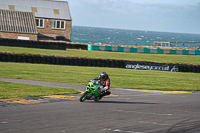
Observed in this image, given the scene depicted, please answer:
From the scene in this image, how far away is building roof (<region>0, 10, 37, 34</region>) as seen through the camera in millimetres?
59156

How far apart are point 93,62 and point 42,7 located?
42351 millimetres

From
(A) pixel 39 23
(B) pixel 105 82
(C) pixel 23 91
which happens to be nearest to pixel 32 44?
(A) pixel 39 23

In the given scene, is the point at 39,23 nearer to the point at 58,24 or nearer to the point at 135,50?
the point at 58,24

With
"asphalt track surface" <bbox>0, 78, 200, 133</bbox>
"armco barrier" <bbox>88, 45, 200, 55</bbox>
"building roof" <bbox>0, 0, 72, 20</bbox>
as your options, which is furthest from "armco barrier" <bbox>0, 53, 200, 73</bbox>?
"building roof" <bbox>0, 0, 72, 20</bbox>

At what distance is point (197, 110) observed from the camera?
40.8 feet

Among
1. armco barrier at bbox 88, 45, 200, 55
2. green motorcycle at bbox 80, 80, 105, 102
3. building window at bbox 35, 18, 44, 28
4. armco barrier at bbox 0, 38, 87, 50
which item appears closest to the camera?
green motorcycle at bbox 80, 80, 105, 102

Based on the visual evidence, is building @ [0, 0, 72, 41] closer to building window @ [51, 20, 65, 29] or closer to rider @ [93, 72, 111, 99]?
building window @ [51, 20, 65, 29]

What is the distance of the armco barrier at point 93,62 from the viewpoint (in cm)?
3059

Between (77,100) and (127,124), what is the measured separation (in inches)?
208

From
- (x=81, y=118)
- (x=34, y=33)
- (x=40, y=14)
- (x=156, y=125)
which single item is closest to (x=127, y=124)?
(x=156, y=125)

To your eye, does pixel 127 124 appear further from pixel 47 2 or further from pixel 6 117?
pixel 47 2

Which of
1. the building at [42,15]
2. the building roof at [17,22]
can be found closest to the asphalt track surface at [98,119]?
the building roof at [17,22]

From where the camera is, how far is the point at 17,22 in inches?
2381

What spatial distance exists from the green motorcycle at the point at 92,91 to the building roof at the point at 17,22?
4837 cm
